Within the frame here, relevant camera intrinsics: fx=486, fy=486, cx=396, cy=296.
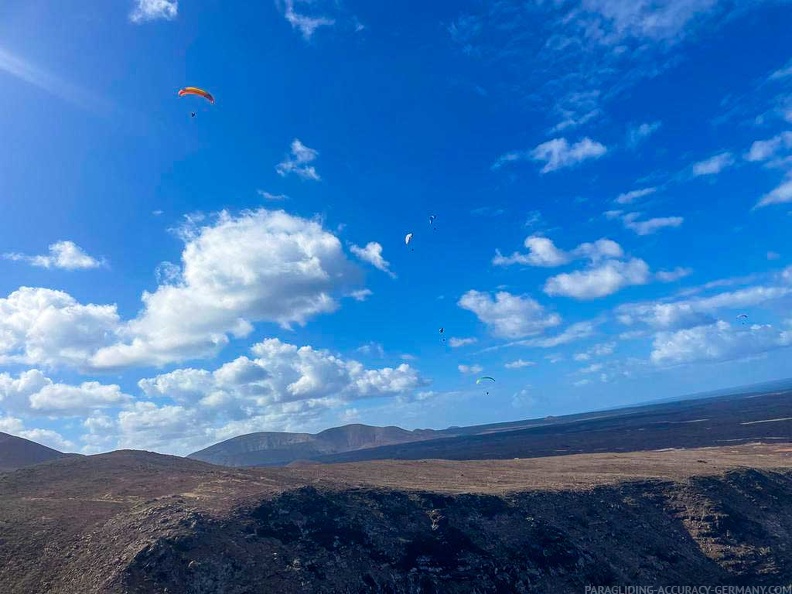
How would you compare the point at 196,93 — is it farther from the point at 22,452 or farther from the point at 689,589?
the point at 22,452

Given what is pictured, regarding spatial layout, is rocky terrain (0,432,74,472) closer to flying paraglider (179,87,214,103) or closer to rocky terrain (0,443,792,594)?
rocky terrain (0,443,792,594)

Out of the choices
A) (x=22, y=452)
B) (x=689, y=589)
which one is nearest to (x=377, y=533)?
(x=689, y=589)

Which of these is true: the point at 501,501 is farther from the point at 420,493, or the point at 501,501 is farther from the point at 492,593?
the point at 492,593

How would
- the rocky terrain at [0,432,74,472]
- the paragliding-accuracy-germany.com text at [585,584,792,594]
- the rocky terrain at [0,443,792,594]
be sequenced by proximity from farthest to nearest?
the rocky terrain at [0,432,74,472]
the paragliding-accuracy-germany.com text at [585,584,792,594]
the rocky terrain at [0,443,792,594]

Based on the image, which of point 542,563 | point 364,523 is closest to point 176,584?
point 364,523

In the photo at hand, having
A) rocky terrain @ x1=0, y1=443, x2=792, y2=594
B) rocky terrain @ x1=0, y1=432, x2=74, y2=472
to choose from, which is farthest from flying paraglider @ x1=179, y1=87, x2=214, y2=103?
rocky terrain @ x1=0, y1=432, x2=74, y2=472

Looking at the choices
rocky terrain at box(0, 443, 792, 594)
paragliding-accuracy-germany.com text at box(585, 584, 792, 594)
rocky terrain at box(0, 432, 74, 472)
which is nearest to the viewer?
rocky terrain at box(0, 443, 792, 594)

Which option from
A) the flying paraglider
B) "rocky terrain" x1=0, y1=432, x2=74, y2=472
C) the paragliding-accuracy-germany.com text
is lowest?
the paragliding-accuracy-germany.com text
